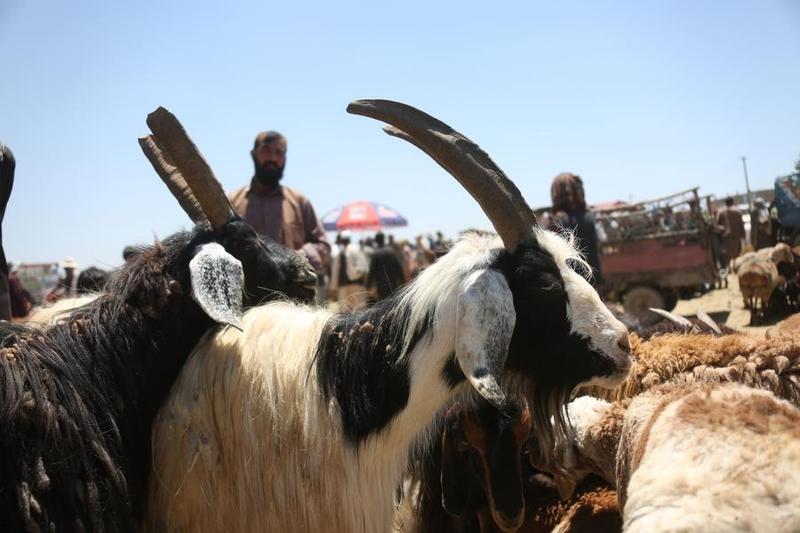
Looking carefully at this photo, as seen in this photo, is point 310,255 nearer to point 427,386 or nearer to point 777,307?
point 427,386

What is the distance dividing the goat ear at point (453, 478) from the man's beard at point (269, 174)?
2632 millimetres

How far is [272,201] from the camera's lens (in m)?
5.11

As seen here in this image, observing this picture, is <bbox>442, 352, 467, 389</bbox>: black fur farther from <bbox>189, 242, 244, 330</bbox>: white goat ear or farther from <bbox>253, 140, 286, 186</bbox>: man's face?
<bbox>253, 140, 286, 186</bbox>: man's face

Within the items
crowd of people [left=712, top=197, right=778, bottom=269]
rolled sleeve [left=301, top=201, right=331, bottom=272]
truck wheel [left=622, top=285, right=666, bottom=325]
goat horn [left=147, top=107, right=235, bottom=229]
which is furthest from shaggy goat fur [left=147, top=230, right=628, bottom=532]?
crowd of people [left=712, top=197, right=778, bottom=269]

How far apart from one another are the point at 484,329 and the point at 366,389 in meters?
0.51

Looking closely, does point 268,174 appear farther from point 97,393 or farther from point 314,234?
point 97,393

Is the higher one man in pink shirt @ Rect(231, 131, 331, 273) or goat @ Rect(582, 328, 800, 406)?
man in pink shirt @ Rect(231, 131, 331, 273)

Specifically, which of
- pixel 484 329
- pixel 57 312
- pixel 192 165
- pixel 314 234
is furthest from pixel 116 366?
pixel 314 234

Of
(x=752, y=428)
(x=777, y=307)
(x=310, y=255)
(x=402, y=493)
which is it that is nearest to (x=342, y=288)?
(x=777, y=307)

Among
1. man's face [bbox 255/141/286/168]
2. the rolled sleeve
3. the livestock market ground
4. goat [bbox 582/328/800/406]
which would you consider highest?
man's face [bbox 255/141/286/168]

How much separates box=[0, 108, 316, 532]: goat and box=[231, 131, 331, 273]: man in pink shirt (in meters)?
1.78

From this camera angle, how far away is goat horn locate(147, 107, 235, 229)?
318 cm

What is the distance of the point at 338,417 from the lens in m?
2.60

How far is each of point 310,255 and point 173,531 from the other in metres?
2.62
